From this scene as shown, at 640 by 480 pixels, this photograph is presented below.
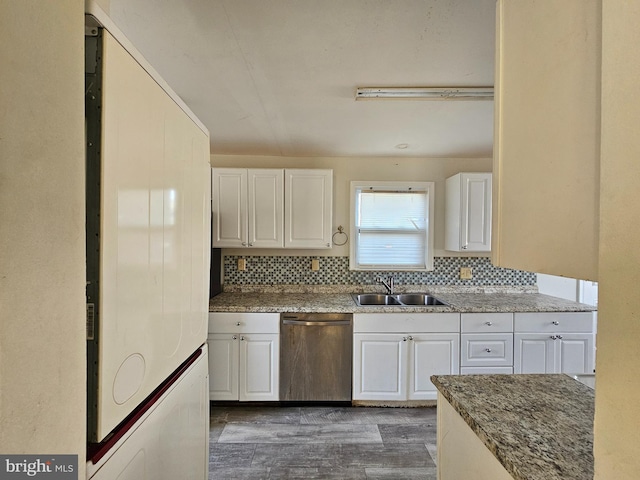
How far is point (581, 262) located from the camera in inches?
22.2

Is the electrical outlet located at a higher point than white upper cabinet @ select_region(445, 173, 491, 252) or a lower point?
lower

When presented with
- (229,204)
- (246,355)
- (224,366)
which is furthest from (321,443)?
(229,204)

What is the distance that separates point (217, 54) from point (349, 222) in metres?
2.10

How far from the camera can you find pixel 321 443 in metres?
2.11

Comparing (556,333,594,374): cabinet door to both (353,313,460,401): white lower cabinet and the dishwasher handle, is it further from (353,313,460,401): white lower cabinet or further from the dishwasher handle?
the dishwasher handle

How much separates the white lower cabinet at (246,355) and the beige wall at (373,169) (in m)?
1.05

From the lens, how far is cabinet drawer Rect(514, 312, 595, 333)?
2.50 meters

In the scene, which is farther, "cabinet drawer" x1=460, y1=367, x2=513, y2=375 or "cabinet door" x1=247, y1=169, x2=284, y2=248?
"cabinet door" x1=247, y1=169, x2=284, y2=248

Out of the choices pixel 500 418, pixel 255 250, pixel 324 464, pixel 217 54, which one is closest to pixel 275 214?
pixel 255 250

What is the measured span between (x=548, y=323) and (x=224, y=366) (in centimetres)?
281

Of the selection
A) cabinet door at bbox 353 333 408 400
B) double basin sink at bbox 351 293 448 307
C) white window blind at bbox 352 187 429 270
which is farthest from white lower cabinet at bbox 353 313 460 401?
white window blind at bbox 352 187 429 270

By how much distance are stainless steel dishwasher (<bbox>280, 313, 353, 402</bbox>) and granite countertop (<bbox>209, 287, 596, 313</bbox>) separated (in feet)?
0.33

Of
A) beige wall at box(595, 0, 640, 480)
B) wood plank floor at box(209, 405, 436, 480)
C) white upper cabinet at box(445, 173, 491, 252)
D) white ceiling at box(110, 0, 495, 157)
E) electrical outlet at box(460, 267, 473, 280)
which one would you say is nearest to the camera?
beige wall at box(595, 0, 640, 480)

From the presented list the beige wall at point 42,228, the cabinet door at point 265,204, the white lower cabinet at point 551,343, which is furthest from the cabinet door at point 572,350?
the beige wall at point 42,228
